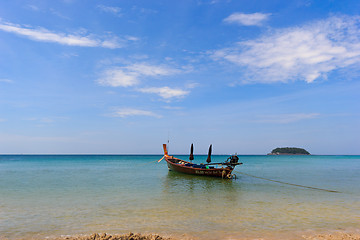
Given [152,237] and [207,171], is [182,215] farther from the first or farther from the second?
[207,171]

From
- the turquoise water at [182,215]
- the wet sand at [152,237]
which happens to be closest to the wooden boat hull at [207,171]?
the turquoise water at [182,215]

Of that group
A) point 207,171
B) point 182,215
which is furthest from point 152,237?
point 207,171

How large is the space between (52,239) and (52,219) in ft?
9.99

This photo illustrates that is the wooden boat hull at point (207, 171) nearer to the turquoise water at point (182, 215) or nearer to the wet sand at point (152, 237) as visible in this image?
the turquoise water at point (182, 215)

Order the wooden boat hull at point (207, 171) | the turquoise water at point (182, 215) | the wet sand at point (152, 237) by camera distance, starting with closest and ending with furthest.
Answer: the wet sand at point (152, 237)
the turquoise water at point (182, 215)
the wooden boat hull at point (207, 171)

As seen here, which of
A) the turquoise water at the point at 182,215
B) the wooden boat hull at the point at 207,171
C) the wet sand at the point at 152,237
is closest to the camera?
the wet sand at the point at 152,237

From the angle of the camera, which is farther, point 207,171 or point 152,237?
point 207,171

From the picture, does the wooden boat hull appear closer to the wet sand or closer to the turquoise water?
the turquoise water

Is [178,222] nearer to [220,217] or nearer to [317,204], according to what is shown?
[220,217]

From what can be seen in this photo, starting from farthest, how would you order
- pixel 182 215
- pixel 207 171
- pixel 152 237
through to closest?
pixel 207 171
pixel 182 215
pixel 152 237

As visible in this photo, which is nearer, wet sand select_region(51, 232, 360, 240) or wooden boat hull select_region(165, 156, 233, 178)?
wet sand select_region(51, 232, 360, 240)

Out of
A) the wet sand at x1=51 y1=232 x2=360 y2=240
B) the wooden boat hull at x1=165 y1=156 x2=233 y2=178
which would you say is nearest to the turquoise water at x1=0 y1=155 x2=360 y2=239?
the wet sand at x1=51 y1=232 x2=360 y2=240

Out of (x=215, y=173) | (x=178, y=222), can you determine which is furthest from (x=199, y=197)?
(x=215, y=173)

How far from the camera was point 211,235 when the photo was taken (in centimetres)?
888
